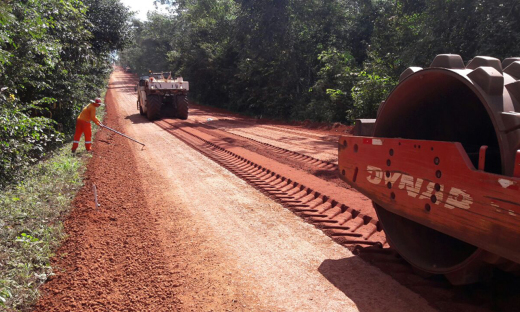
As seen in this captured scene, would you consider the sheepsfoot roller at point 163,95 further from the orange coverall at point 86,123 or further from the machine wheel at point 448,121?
the machine wheel at point 448,121

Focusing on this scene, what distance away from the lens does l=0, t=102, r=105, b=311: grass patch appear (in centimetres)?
375

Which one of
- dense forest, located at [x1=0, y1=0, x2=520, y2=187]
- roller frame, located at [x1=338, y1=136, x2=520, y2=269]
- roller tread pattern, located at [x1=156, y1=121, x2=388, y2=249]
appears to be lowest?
roller tread pattern, located at [x1=156, y1=121, x2=388, y2=249]

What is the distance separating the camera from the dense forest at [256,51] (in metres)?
8.45

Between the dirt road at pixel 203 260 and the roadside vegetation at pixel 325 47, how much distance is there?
10.3m

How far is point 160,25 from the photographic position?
5991cm

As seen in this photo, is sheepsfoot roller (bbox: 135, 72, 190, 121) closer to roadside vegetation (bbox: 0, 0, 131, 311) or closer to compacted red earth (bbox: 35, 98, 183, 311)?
roadside vegetation (bbox: 0, 0, 131, 311)

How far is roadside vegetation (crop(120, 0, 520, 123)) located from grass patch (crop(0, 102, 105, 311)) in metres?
11.8

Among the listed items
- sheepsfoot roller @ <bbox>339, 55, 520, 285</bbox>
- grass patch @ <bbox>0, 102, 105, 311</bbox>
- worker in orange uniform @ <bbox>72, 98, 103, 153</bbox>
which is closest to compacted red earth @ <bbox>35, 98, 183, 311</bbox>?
grass patch @ <bbox>0, 102, 105, 311</bbox>

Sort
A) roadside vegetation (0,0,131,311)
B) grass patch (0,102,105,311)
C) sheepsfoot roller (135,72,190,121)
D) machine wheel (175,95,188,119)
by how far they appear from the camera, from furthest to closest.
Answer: machine wheel (175,95,188,119) → sheepsfoot roller (135,72,190,121) → roadside vegetation (0,0,131,311) → grass patch (0,102,105,311)

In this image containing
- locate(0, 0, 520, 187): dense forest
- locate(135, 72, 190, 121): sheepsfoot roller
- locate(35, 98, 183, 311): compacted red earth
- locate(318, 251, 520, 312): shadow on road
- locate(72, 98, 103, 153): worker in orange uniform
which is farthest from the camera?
locate(135, 72, 190, 121): sheepsfoot roller

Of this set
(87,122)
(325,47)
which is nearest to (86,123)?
(87,122)

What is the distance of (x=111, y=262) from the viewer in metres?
4.36

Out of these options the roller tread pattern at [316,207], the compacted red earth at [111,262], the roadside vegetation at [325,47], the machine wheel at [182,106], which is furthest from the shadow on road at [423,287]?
the machine wheel at [182,106]

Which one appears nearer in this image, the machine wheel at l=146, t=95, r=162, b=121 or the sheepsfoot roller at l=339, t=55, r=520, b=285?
the sheepsfoot roller at l=339, t=55, r=520, b=285
